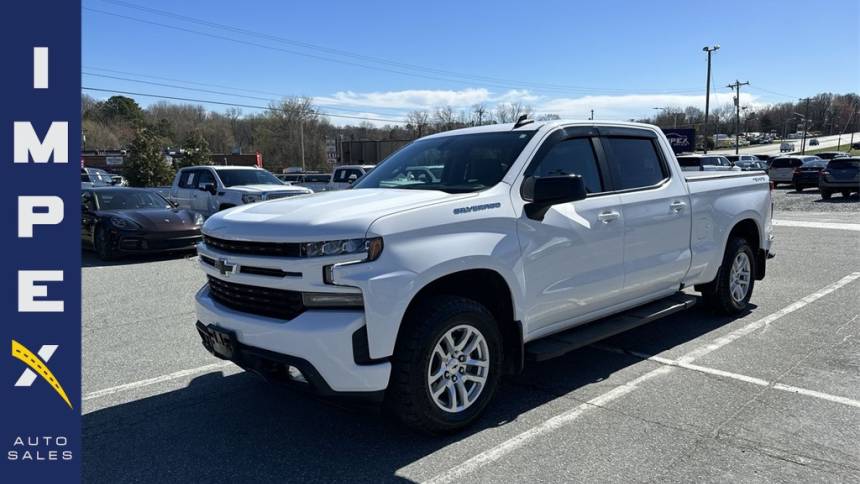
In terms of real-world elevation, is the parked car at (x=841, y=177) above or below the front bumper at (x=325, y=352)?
above

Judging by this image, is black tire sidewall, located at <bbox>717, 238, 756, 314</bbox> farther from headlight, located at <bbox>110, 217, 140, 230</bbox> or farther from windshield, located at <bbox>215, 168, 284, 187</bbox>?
windshield, located at <bbox>215, 168, 284, 187</bbox>

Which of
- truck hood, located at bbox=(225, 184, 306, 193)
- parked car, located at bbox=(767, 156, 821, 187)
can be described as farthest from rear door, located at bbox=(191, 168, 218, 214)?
parked car, located at bbox=(767, 156, 821, 187)

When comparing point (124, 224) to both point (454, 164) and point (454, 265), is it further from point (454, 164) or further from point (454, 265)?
point (454, 265)

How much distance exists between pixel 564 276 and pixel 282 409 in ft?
7.11

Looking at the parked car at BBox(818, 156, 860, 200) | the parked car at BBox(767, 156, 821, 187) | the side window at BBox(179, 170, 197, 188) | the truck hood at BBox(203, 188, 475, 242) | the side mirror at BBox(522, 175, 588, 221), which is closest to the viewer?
the truck hood at BBox(203, 188, 475, 242)

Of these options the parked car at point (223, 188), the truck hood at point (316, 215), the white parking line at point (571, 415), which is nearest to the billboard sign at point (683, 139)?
the parked car at point (223, 188)

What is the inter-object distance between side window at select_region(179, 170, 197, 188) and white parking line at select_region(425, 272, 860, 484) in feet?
45.1

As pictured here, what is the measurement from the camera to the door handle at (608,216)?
443 centimetres

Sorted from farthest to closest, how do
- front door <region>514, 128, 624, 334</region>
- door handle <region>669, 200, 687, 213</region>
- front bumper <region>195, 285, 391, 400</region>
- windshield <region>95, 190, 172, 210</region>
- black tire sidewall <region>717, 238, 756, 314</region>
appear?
windshield <region>95, 190, 172, 210</region>
black tire sidewall <region>717, 238, 756, 314</region>
door handle <region>669, 200, 687, 213</region>
front door <region>514, 128, 624, 334</region>
front bumper <region>195, 285, 391, 400</region>

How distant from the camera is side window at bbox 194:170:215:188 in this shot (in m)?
15.2

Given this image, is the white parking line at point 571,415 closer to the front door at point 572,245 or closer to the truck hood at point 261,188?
the front door at point 572,245

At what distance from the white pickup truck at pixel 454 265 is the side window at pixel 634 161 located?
0.05 feet

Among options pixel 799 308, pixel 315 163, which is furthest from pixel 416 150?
pixel 315 163

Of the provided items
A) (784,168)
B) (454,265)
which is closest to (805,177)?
(784,168)
